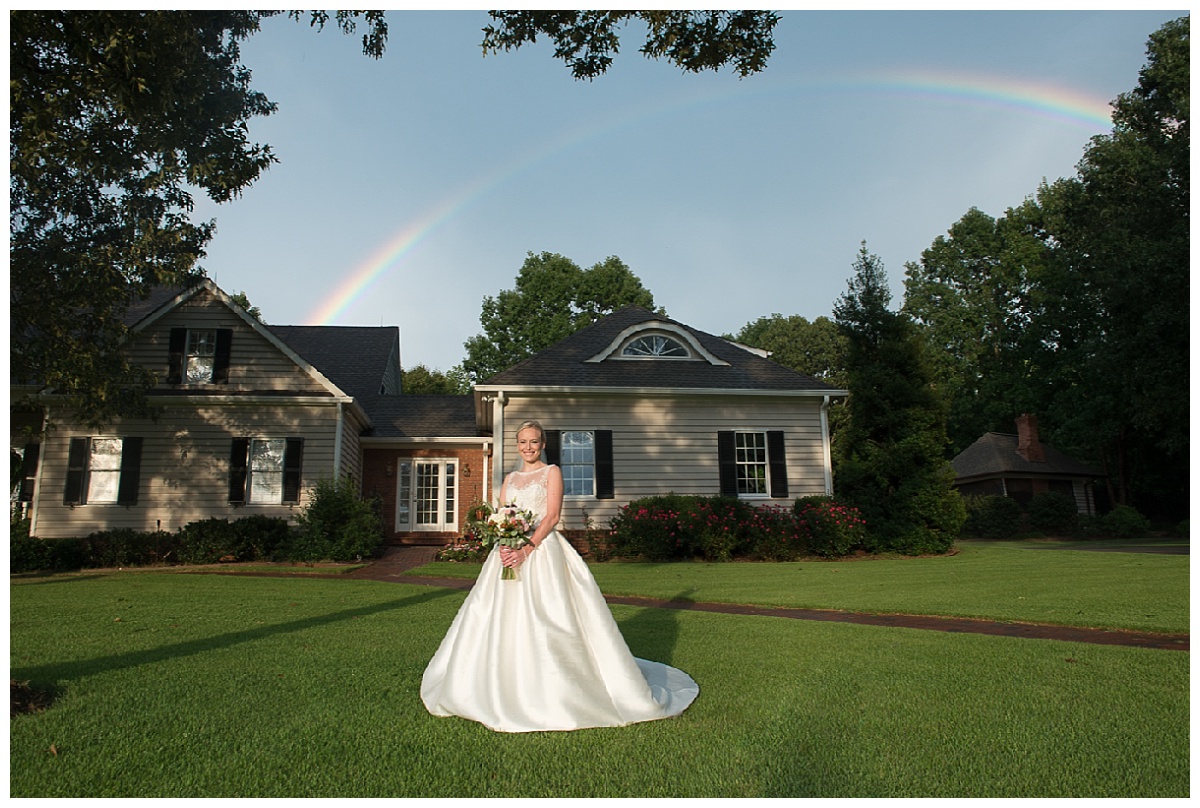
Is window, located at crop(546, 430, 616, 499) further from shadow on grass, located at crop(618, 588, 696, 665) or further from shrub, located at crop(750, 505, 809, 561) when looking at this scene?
shadow on grass, located at crop(618, 588, 696, 665)

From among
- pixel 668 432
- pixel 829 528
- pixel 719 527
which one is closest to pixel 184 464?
pixel 668 432

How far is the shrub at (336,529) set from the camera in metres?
15.6

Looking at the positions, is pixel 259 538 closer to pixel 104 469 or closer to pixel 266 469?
pixel 266 469

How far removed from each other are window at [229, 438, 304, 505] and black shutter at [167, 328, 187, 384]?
2007mm

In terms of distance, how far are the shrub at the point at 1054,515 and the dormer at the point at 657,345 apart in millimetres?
18315

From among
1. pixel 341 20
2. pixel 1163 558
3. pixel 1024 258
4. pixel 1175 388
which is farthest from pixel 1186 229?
pixel 341 20

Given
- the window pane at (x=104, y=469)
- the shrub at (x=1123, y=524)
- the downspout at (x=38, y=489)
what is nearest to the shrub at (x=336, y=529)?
the window pane at (x=104, y=469)

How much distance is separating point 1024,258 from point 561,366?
34894 mm

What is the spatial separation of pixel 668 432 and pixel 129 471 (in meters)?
12.4

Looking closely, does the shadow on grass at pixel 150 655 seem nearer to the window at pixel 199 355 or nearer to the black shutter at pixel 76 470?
the window at pixel 199 355

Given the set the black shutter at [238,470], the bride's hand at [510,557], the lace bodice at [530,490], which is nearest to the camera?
the bride's hand at [510,557]

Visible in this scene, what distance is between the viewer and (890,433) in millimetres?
A: 19000

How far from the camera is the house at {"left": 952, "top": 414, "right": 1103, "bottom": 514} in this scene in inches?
1319

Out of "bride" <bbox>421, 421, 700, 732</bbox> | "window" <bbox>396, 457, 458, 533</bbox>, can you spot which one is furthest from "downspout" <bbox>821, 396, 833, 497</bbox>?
"bride" <bbox>421, 421, 700, 732</bbox>
